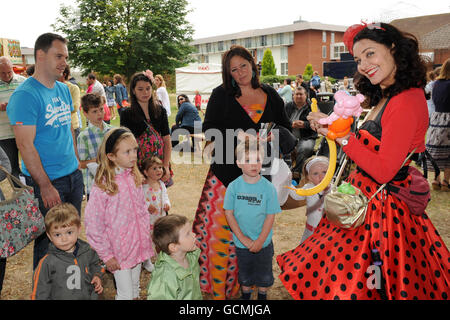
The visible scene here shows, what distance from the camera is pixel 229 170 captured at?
319 centimetres

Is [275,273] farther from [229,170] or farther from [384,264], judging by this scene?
[384,264]

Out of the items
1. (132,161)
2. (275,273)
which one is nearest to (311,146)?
(275,273)

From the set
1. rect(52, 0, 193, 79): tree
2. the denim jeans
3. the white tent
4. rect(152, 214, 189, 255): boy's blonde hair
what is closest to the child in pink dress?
the denim jeans

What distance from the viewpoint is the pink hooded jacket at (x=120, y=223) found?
2.83 m

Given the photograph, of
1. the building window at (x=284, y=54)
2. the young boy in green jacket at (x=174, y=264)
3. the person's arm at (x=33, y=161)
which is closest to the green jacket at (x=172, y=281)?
the young boy in green jacket at (x=174, y=264)

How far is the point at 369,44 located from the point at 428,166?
5.95m

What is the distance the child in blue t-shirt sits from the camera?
9.37ft

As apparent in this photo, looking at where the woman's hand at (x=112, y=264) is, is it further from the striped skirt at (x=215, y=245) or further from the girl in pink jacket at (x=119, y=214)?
the striped skirt at (x=215, y=245)

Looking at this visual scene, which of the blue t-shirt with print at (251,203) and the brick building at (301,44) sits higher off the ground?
the brick building at (301,44)

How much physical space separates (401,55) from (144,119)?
9.86 feet

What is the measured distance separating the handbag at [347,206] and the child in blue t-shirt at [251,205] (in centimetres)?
84

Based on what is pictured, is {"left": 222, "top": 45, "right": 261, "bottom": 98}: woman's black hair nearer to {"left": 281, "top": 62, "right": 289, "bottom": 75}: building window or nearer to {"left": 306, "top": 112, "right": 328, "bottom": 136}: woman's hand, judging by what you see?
{"left": 306, "top": 112, "right": 328, "bottom": 136}: woman's hand

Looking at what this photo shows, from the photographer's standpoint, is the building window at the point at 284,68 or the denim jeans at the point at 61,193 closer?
the denim jeans at the point at 61,193
